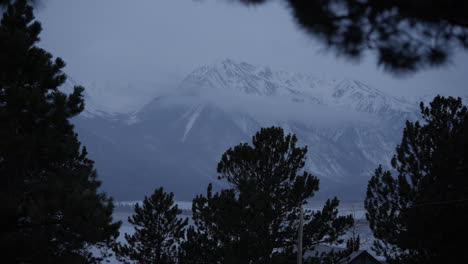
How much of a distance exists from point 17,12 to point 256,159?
10493 millimetres

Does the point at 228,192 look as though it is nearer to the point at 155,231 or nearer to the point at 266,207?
the point at 266,207

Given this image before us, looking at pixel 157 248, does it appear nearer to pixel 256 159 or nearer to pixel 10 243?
pixel 256 159

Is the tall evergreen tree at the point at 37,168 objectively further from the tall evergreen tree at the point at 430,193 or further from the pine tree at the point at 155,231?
the pine tree at the point at 155,231

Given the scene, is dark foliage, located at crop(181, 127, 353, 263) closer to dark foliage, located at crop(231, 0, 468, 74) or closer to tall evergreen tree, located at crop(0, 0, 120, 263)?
tall evergreen tree, located at crop(0, 0, 120, 263)

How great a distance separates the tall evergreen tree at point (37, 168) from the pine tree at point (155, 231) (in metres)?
13.7

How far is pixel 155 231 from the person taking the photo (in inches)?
965

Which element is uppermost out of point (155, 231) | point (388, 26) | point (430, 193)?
point (155, 231)

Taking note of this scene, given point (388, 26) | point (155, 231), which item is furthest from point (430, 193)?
point (155, 231)

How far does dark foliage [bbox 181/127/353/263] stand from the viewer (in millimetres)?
16422

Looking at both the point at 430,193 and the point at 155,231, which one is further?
the point at 155,231

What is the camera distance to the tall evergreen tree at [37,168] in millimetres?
9266

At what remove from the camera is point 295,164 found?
17.6 meters

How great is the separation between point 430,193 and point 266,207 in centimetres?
626

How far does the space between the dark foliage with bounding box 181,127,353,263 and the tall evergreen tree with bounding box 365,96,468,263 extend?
6.06 feet
